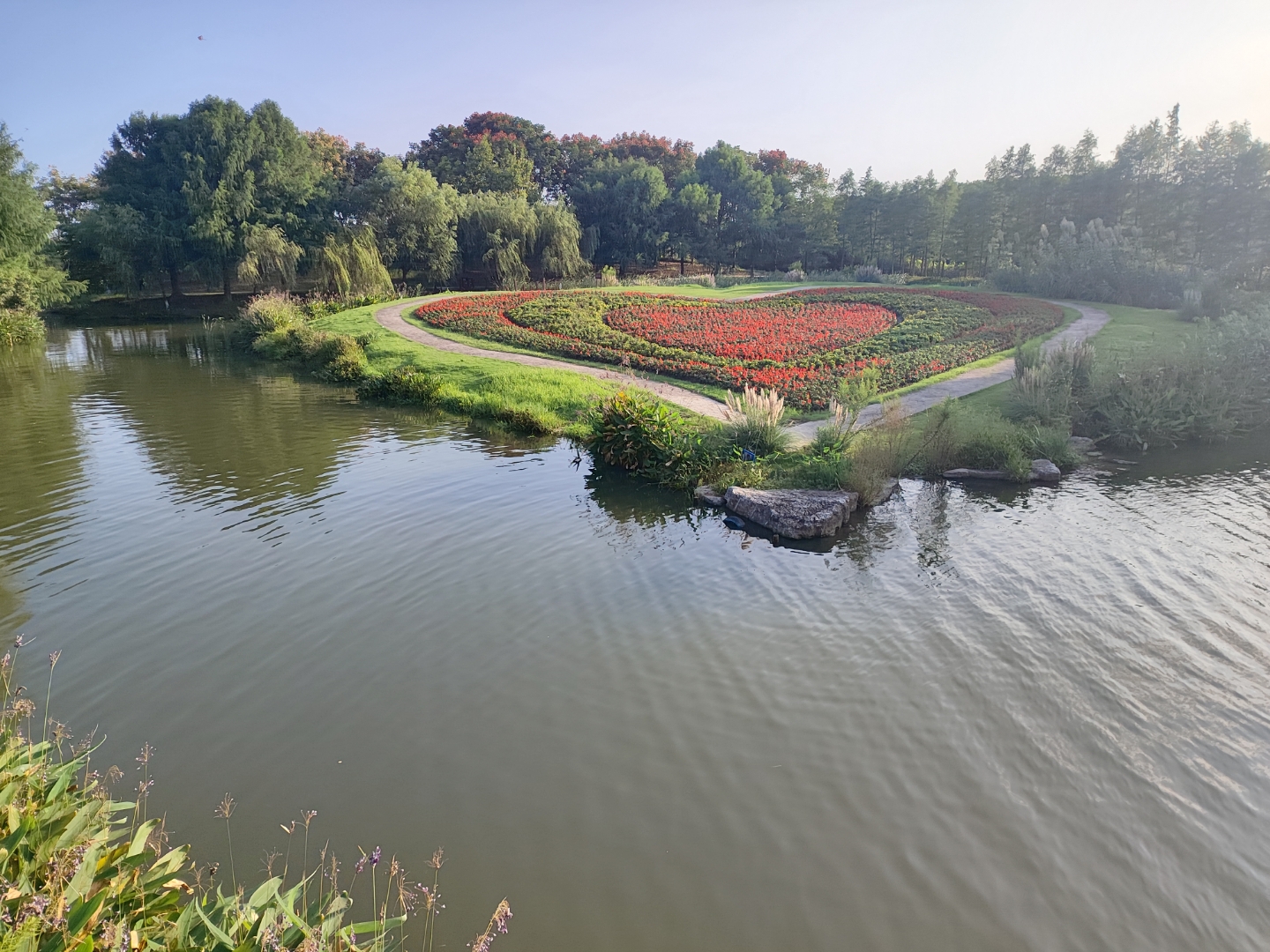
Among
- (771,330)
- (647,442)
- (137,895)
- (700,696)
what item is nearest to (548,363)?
(771,330)

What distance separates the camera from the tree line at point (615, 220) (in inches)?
1251

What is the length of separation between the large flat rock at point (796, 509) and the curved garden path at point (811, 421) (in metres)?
2.46

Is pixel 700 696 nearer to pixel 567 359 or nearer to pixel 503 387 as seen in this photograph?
pixel 503 387

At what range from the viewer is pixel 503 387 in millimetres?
16297

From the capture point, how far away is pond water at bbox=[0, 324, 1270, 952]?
150 inches

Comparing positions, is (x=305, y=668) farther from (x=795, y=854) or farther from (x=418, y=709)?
(x=795, y=854)

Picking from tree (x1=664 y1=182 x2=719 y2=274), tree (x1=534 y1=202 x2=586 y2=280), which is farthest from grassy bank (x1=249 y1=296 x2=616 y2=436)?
tree (x1=664 y1=182 x2=719 y2=274)

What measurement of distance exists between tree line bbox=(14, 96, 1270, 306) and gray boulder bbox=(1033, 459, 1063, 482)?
17.3 meters

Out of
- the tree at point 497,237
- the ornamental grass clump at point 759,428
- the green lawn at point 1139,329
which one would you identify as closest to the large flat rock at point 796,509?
the ornamental grass clump at point 759,428

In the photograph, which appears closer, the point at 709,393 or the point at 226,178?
the point at 709,393

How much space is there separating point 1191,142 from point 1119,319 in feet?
70.8

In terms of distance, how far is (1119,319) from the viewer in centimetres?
2323

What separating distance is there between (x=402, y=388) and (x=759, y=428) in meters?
9.60

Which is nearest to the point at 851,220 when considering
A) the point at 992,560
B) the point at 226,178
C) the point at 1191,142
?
the point at 1191,142
